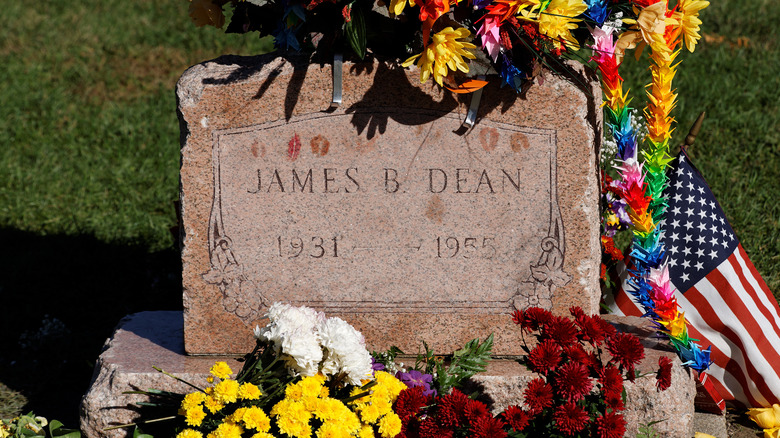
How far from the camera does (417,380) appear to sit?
9.63 ft

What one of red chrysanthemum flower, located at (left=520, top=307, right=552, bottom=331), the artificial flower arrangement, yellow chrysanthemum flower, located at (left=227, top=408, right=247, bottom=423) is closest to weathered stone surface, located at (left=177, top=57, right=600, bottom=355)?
the artificial flower arrangement

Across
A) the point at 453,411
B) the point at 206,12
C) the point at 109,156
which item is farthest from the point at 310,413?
the point at 109,156

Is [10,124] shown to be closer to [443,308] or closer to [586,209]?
[443,308]

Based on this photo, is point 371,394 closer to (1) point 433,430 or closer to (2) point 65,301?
(1) point 433,430

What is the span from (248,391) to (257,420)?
0.10 metres

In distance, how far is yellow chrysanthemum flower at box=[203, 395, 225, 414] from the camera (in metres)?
2.56

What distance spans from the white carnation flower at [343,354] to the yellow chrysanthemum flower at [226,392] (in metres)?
0.33

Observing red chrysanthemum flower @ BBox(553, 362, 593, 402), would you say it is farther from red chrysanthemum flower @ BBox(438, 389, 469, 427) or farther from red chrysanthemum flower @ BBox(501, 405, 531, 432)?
red chrysanthemum flower @ BBox(438, 389, 469, 427)

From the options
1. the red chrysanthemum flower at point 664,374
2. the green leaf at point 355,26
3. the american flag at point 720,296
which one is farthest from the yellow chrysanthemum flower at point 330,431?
the american flag at point 720,296

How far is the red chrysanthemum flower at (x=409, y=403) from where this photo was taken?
8.82 ft

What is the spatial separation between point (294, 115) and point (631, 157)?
4.82 feet

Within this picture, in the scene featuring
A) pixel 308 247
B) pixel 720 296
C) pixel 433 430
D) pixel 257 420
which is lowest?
pixel 433 430

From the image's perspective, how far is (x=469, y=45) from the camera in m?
2.78

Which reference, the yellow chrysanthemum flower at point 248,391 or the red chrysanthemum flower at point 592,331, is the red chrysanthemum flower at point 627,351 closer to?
the red chrysanthemum flower at point 592,331
